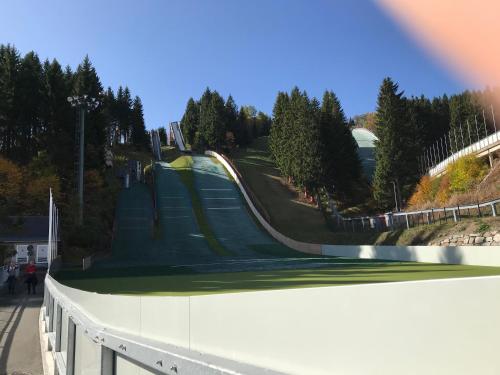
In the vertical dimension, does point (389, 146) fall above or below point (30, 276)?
above

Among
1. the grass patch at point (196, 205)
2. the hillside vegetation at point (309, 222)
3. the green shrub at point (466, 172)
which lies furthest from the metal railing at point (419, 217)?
the green shrub at point (466, 172)

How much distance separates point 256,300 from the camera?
2.46m

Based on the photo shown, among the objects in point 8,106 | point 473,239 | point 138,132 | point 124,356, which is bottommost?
point 124,356

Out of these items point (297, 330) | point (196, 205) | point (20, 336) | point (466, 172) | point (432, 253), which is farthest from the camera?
point (196, 205)


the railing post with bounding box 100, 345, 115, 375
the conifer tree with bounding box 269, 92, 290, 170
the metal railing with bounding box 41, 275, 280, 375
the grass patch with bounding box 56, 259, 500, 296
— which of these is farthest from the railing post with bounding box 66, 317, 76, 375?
the conifer tree with bounding box 269, 92, 290, 170

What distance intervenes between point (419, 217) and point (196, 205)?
2538 cm

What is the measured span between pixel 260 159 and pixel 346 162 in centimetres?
3614

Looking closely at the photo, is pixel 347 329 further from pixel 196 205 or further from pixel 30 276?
pixel 196 205

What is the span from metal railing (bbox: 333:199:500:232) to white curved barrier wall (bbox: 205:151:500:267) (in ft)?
9.70

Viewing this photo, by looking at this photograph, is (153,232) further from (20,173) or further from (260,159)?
(260,159)

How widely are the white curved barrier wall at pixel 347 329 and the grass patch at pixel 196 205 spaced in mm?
28590

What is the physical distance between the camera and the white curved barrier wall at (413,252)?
17500mm

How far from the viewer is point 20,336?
1234 cm

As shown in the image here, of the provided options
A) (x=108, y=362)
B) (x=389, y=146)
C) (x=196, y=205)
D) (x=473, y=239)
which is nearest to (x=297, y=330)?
(x=108, y=362)
